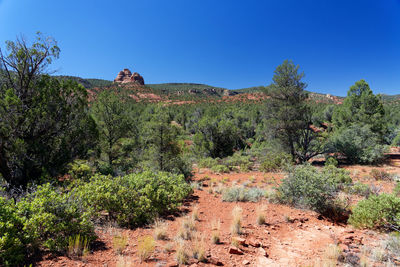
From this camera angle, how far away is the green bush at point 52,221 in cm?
300

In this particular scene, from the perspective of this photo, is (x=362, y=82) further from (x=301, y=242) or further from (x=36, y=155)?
(x=36, y=155)

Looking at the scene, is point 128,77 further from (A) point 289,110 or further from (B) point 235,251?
(B) point 235,251

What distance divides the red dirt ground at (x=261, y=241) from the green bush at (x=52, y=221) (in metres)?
0.34

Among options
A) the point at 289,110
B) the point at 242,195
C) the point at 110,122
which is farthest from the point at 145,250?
the point at 289,110

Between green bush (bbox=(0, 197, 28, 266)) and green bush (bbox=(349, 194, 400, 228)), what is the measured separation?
758cm

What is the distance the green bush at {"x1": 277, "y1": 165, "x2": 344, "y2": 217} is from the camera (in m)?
5.80

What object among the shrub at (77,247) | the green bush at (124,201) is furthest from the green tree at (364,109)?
the shrub at (77,247)

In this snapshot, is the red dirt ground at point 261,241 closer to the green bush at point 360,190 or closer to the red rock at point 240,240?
the red rock at point 240,240

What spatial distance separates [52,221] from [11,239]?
0.75 meters

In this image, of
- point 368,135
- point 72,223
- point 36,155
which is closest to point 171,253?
point 72,223

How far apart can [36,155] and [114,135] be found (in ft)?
16.7

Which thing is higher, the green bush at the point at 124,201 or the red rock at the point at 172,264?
the green bush at the point at 124,201

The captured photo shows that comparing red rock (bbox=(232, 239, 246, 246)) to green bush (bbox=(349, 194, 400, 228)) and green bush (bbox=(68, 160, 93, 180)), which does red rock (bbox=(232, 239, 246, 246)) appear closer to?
green bush (bbox=(349, 194, 400, 228))

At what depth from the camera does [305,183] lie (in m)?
6.04
